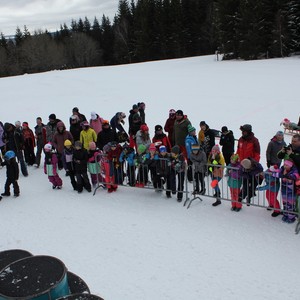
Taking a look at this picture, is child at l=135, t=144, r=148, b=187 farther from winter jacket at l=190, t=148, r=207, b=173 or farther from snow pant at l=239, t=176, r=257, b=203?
snow pant at l=239, t=176, r=257, b=203

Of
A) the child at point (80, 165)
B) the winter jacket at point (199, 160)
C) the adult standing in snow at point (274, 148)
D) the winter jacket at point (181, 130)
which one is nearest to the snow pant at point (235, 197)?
Answer: the winter jacket at point (199, 160)

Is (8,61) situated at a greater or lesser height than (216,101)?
greater

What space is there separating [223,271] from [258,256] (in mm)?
768

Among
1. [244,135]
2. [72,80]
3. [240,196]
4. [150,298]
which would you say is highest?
[72,80]

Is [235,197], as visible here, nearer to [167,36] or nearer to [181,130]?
[181,130]

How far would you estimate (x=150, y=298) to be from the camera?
545 centimetres

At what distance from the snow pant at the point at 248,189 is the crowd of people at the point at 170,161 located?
0.07 ft

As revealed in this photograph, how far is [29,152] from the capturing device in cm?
1242

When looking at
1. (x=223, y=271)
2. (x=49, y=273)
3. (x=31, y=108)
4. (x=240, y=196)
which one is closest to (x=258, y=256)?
(x=223, y=271)

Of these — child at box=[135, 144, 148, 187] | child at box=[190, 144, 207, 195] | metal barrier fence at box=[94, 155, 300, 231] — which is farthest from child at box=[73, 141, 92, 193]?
child at box=[190, 144, 207, 195]

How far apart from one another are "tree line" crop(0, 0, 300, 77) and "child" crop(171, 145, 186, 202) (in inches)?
1447

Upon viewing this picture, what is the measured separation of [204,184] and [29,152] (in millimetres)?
6567

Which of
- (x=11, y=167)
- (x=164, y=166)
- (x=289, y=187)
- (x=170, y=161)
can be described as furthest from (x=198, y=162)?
(x=11, y=167)

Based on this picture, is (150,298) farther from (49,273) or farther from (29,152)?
(29,152)
